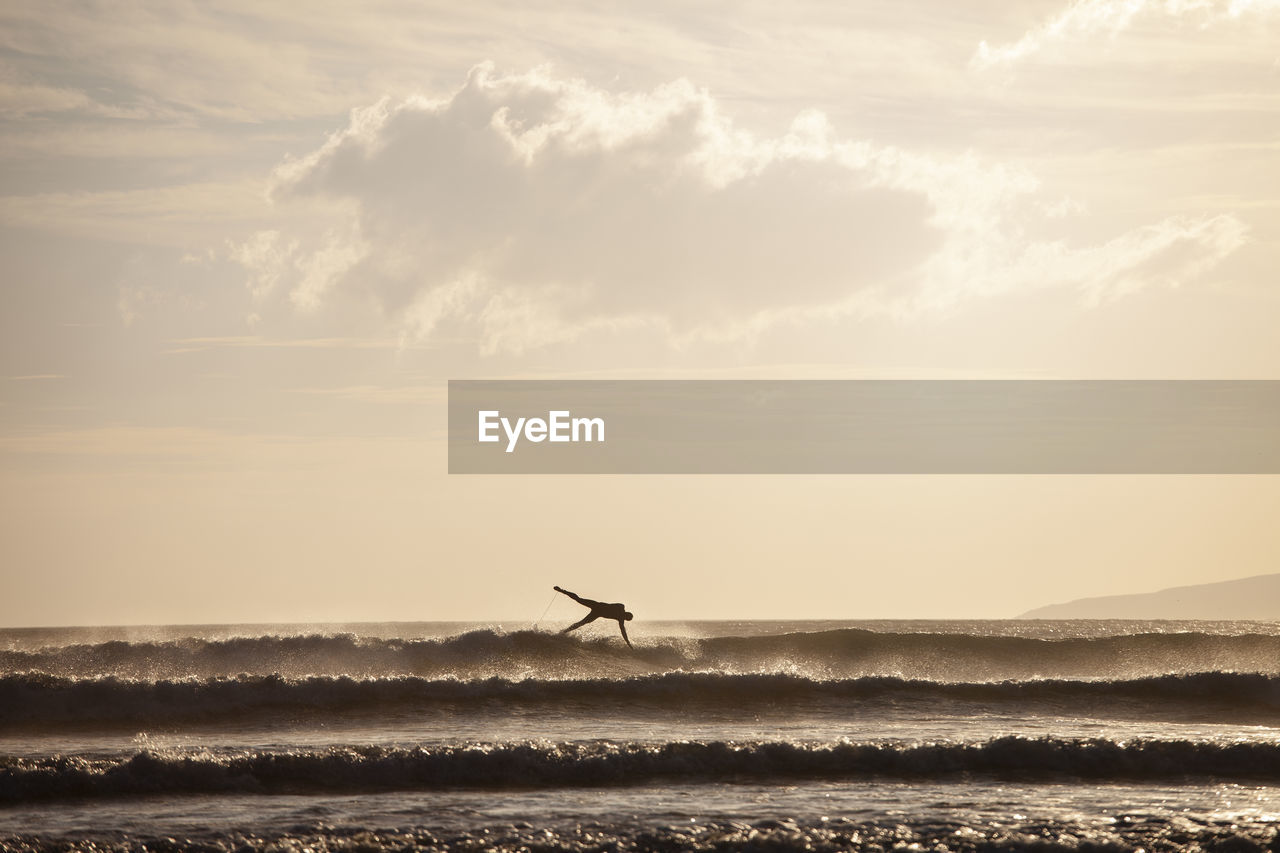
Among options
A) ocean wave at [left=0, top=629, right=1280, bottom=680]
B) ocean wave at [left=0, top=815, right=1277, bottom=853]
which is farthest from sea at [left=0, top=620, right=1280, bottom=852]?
ocean wave at [left=0, top=629, right=1280, bottom=680]

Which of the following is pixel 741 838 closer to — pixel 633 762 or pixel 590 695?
pixel 633 762

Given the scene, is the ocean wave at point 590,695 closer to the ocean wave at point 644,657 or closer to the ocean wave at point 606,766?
the ocean wave at point 644,657

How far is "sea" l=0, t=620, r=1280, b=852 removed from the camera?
13508mm

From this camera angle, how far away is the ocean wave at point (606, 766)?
16172mm

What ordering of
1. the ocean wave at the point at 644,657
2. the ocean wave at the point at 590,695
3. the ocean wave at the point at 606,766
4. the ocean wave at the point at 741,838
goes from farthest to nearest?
the ocean wave at the point at 644,657
the ocean wave at the point at 590,695
the ocean wave at the point at 606,766
the ocean wave at the point at 741,838

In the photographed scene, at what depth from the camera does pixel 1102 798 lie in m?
15.3

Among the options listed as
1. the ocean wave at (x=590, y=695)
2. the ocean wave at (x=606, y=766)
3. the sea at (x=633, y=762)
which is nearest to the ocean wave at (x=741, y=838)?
the sea at (x=633, y=762)

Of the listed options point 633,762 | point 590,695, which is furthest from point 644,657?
point 633,762

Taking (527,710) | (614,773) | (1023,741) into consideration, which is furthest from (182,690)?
(1023,741)

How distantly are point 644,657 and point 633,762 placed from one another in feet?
51.1

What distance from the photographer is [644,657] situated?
107ft

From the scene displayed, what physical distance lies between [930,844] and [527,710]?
11699mm

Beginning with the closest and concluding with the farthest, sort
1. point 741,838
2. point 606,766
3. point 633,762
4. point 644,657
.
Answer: point 741,838 → point 606,766 → point 633,762 → point 644,657

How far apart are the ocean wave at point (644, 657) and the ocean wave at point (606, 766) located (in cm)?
1199
